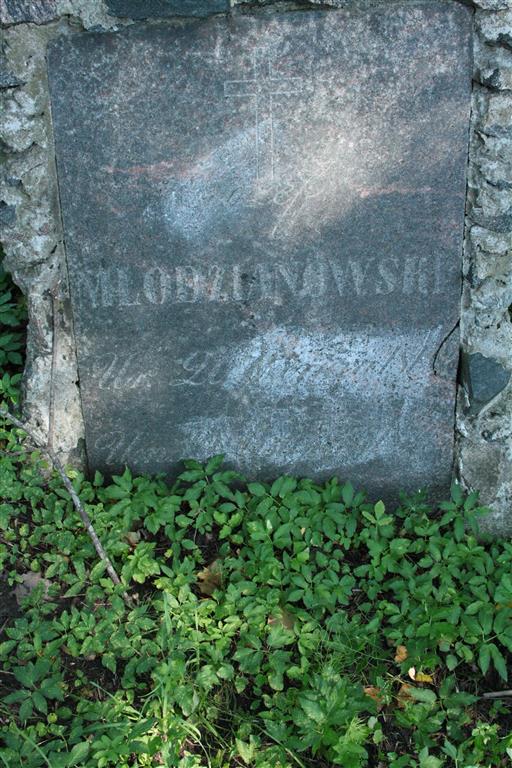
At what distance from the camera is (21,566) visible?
2617 mm

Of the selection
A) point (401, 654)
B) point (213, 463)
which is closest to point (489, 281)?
point (213, 463)

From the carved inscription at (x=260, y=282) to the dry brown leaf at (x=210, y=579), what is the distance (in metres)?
0.86

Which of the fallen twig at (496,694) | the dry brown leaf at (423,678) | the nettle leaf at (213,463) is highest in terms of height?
the nettle leaf at (213,463)

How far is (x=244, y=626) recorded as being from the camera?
235 centimetres

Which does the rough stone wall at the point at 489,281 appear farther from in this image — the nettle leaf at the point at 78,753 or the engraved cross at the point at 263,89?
the nettle leaf at the point at 78,753

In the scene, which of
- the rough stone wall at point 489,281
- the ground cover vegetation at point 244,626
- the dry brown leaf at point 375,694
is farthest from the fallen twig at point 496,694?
the rough stone wall at point 489,281

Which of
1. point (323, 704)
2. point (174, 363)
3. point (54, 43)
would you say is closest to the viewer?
point (323, 704)

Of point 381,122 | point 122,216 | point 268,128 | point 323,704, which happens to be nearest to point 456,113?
point 381,122

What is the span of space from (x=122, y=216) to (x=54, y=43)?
0.53 m

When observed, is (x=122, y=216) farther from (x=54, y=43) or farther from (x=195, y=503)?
(x=195, y=503)

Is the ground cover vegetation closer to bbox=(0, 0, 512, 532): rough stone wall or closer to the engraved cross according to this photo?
bbox=(0, 0, 512, 532): rough stone wall

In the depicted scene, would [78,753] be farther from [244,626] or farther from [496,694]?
[496,694]

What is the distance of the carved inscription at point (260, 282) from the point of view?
2637 millimetres

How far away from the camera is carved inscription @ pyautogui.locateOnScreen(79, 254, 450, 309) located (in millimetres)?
2637
